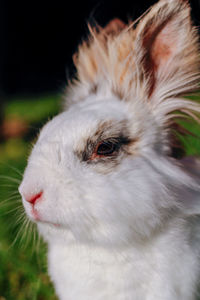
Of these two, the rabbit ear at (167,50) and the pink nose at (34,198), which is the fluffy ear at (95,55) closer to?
the rabbit ear at (167,50)

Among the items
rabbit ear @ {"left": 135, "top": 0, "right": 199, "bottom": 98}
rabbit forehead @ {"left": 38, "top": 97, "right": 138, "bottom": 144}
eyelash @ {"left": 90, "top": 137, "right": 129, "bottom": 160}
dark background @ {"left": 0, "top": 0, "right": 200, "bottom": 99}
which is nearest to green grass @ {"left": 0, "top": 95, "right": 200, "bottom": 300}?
rabbit ear @ {"left": 135, "top": 0, "right": 199, "bottom": 98}

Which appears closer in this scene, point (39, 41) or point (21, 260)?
point (21, 260)

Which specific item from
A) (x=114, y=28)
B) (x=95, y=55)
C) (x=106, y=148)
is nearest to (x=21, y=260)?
(x=106, y=148)

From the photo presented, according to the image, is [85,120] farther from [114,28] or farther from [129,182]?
[114,28]

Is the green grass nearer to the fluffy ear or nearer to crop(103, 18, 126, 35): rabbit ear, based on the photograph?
the fluffy ear

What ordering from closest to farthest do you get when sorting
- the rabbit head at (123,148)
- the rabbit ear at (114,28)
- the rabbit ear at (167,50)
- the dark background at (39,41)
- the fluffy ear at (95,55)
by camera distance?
1. the rabbit head at (123,148)
2. the rabbit ear at (167,50)
3. the fluffy ear at (95,55)
4. the rabbit ear at (114,28)
5. the dark background at (39,41)

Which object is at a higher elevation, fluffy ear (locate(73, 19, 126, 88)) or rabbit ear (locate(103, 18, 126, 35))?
rabbit ear (locate(103, 18, 126, 35))

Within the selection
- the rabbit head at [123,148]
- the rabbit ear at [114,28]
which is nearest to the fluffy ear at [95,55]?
the rabbit ear at [114,28]
